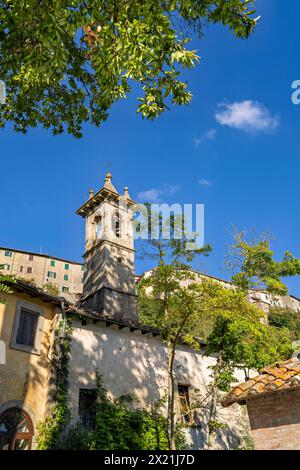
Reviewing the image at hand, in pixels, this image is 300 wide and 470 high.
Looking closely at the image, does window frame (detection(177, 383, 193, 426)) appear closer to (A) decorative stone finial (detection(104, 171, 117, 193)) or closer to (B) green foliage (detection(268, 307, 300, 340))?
(A) decorative stone finial (detection(104, 171, 117, 193))

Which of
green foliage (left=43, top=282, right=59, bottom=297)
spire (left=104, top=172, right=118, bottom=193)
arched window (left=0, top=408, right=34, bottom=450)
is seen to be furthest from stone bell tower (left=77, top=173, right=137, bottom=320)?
green foliage (left=43, top=282, right=59, bottom=297)

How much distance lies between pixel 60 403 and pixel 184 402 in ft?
22.9

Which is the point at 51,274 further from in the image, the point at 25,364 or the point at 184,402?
the point at 25,364

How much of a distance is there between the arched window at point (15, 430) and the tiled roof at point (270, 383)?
26.7ft

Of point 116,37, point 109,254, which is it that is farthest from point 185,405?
point 116,37

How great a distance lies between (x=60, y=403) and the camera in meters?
13.0

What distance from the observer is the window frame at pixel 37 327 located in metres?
12.8

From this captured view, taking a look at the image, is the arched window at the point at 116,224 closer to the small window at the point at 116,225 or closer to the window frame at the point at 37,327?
the small window at the point at 116,225

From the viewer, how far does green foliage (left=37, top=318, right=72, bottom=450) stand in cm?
1222

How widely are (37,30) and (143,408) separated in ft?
48.4
